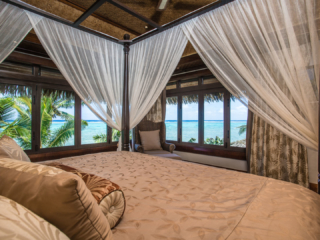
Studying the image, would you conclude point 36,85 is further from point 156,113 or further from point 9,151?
point 156,113

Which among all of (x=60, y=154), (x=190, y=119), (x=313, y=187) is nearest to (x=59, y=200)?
(x=60, y=154)

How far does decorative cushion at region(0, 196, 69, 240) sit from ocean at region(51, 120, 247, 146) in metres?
3.68

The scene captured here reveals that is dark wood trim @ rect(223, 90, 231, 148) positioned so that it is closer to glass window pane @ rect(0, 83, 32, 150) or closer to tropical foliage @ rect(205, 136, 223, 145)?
tropical foliage @ rect(205, 136, 223, 145)

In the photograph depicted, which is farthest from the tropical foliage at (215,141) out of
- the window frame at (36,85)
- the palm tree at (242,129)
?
the window frame at (36,85)

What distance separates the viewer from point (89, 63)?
2445mm

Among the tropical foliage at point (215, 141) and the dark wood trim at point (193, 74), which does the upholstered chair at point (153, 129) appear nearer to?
the tropical foliage at point (215, 141)

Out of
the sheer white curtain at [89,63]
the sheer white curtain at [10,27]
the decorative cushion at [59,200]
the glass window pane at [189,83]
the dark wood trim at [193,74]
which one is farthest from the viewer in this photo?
the glass window pane at [189,83]

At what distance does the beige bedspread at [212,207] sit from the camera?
0.76 meters

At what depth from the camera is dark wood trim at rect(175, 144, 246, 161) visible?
3828 mm

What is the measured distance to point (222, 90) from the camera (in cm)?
415

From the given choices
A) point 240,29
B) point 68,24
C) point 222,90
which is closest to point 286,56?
point 240,29

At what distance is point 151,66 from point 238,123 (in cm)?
254

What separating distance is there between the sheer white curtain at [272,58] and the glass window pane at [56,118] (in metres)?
3.13

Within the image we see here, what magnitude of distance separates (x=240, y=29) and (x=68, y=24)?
2.06 meters
